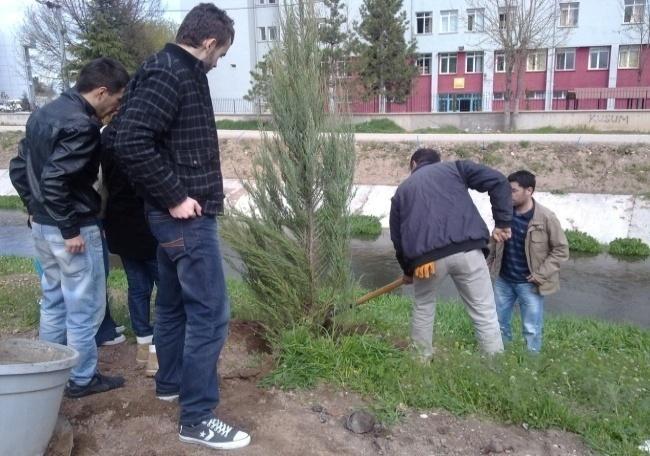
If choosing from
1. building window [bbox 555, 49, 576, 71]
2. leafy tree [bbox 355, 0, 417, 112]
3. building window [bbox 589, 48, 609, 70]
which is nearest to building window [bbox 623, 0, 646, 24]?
building window [bbox 589, 48, 609, 70]

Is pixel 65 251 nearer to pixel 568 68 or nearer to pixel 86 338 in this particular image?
pixel 86 338

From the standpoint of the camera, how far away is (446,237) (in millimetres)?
4027

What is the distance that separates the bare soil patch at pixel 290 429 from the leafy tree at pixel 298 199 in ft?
2.14

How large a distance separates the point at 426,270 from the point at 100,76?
2.35 meters

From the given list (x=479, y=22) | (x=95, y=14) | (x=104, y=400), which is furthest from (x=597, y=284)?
(x=479, y=22)

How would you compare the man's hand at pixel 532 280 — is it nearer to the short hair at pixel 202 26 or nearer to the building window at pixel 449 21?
the short hair at pixel 202 26

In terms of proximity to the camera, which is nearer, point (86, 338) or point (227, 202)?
point (86, 338)

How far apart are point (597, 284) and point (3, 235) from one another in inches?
479

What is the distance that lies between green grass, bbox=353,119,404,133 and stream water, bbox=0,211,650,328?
41.0 ft

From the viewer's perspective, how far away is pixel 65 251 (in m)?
3.28

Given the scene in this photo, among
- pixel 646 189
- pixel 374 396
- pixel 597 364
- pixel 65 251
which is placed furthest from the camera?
pixel 646 189

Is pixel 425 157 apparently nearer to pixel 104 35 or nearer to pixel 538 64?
pixel 104 35

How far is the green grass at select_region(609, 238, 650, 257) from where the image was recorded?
11.5 m

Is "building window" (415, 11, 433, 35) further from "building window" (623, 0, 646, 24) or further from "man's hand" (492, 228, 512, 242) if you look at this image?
"man's hand" (492, 228, 512, 242)
